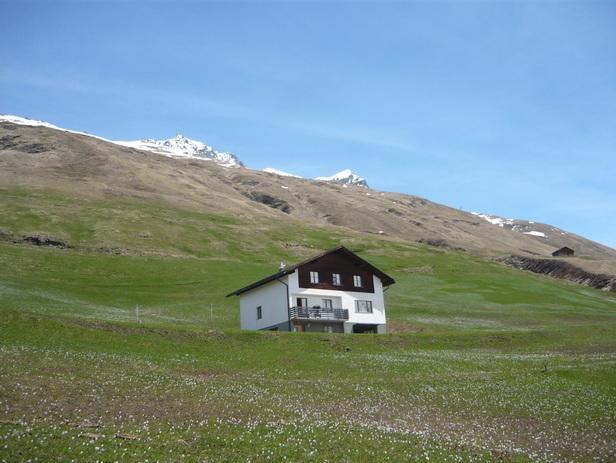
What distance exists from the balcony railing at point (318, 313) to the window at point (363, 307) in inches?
97.4

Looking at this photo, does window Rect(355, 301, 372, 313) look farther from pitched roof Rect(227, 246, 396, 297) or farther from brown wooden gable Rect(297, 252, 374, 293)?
pitched roof Rect(227, 246, 396, 297)

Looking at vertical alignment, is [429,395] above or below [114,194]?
below

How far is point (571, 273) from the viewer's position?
180 m

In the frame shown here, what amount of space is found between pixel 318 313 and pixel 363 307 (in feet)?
26.6

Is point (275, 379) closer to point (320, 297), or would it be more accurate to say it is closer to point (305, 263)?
point (305, 263)

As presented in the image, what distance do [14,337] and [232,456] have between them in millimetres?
24533

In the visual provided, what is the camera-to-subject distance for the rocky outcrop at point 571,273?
531ft

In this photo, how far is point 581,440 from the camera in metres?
24.9

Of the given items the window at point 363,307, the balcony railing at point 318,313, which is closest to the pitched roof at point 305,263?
the balcony railing at point 318,313

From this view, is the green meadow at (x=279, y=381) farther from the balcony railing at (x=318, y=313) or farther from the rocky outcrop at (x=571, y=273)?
the rocky outcrop at (x=571, y=273)

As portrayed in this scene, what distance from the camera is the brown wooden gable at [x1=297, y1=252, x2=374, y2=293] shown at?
72625 millimetres

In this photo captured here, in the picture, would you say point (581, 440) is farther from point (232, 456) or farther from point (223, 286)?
point (223, 286)

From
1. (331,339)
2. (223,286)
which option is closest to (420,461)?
(331,339)

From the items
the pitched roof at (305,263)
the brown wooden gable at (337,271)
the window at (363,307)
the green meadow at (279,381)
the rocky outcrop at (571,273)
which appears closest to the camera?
the green meadow at (279,381)
